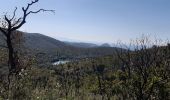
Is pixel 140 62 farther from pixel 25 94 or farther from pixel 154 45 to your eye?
pixel 25 94

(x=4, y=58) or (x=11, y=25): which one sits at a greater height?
(x=11, y=25)

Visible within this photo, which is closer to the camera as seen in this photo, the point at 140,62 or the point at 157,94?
the point at 140,62

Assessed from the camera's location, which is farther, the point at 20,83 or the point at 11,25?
the point at 11,25

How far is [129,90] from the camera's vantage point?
17578mm

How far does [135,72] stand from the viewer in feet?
60.1

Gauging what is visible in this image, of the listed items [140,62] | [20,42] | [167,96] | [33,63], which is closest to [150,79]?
[140,62]

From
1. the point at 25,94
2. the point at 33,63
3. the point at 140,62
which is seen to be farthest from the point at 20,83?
the point at 33,63

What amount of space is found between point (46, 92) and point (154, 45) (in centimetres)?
862

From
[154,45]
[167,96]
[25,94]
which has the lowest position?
[167,96]

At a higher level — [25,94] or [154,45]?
[154,45]

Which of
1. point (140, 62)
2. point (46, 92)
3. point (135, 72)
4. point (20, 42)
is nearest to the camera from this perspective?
point (46, 92)

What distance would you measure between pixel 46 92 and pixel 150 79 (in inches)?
247

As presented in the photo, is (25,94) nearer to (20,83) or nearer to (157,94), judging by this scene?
(20,83)

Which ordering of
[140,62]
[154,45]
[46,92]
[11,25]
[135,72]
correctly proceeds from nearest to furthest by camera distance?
[46,92] < [140,62] < [135,72] < [154,45] < [11,25]
